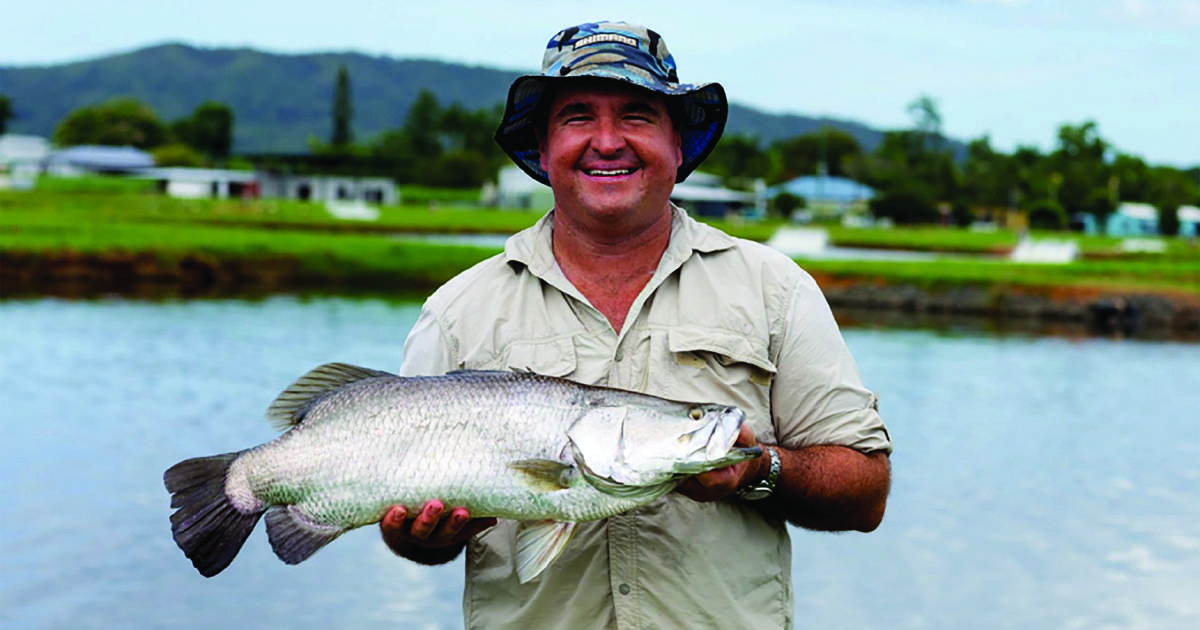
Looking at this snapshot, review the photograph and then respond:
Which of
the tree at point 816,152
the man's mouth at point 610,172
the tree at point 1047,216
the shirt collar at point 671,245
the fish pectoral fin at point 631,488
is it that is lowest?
the tree at point 1047,216

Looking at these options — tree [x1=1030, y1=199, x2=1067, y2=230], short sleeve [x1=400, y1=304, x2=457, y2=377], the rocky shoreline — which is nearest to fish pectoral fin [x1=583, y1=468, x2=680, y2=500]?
short sleeve [x1=400, y1=304, x2=457, y2=377]

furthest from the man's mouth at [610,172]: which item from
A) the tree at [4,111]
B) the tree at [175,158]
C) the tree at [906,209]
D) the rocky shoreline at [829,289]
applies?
the tree at [4,111]

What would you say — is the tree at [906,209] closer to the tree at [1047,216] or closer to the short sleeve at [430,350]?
the tree at [1047,216]

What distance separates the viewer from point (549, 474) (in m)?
3.18

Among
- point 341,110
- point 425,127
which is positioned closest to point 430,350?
point 341,110

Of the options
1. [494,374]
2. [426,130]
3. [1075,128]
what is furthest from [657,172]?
[426,130]

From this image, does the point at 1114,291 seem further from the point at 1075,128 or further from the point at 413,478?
the point at 1075,128

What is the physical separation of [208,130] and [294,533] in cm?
17063

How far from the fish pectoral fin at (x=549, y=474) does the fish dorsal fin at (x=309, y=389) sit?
56 cm

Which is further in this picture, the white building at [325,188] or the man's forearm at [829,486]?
the white building at [325,188]

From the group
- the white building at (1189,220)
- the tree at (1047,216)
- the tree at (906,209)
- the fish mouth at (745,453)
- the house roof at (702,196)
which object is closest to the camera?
the fish mouth at (745,453)

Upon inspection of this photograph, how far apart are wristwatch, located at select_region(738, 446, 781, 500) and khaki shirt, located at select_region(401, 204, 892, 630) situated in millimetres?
170

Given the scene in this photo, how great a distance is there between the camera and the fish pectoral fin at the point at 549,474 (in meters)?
3.17

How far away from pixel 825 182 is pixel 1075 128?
79.3ft
